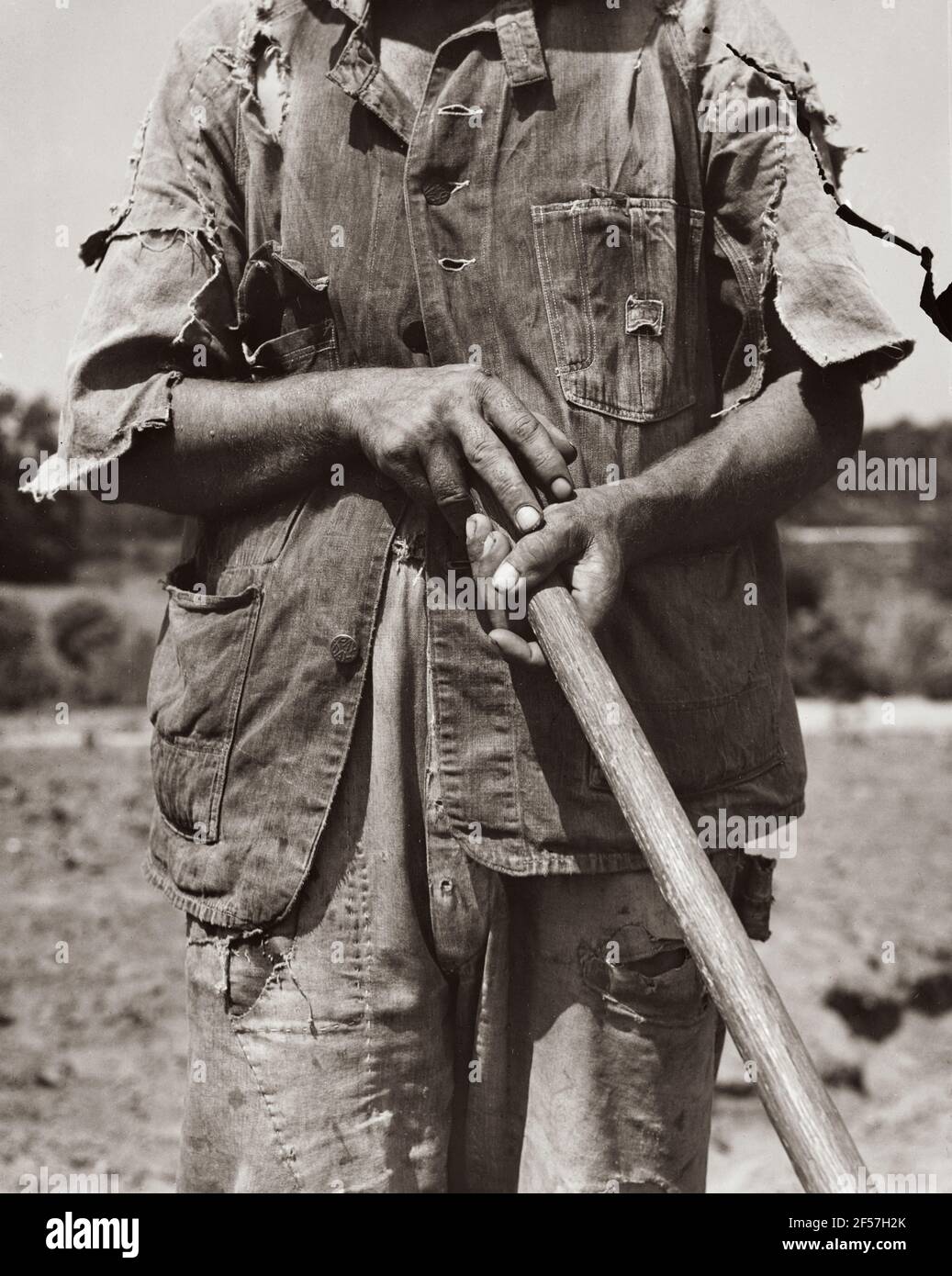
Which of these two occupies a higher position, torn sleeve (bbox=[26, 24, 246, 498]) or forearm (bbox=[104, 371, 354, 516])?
torn sleeve (bbox=[26, 24, 246, 498])

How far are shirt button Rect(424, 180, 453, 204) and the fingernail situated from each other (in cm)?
52

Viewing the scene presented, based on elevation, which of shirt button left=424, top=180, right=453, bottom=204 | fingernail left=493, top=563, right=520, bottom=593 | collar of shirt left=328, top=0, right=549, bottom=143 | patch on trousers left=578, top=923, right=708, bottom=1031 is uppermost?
collar of shirt left=328, top=0, right=549, bottom=143

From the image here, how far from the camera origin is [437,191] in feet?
5.69

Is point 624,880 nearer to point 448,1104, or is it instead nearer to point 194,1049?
point 448,1104

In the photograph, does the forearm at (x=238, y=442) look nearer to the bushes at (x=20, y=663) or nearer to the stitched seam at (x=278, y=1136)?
the stitched seam at (x=278, y=1136)

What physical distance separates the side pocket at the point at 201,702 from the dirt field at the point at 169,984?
1324 mm

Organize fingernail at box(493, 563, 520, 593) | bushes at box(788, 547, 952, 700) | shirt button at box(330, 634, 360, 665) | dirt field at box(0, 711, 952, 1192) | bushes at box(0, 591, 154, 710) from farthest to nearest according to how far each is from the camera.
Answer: bushes at box(788, 547, 952, 700), bushes at box(0, 591, 154, 710), dirt field at box(0, 711, 952, 1192), shirt button at box(330, 634, 360, 665), fingernail at box(493, 563, 520, 593)

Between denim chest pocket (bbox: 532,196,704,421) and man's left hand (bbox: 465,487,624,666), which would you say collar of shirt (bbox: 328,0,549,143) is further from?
man's left hand (bbox: 465,487,624,666)

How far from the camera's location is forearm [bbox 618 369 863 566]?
1737 mm

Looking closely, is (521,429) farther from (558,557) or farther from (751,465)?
(751,465)

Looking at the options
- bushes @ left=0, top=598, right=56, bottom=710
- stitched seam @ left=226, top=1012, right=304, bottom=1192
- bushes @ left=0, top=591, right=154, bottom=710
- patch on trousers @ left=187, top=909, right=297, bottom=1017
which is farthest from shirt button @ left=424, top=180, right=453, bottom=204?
bushes @ left=0, top=591, right=154, bottom=710

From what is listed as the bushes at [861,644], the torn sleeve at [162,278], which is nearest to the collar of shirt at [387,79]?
the torn sleeve at [162,278]
